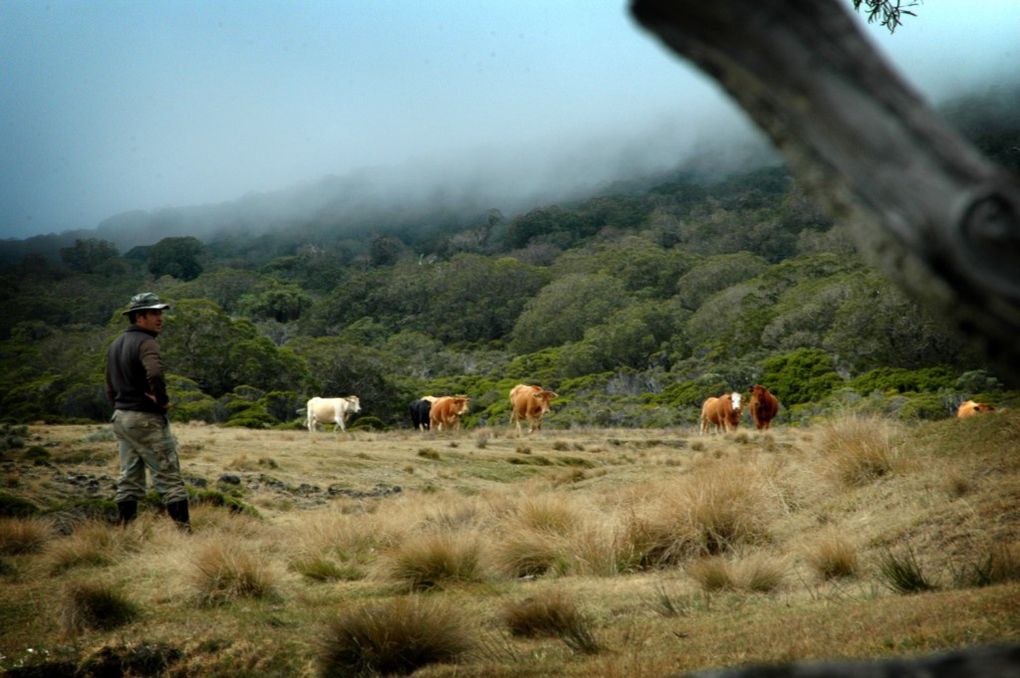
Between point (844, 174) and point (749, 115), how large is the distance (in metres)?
0.22

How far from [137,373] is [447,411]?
78.8 ft

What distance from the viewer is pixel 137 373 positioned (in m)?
10.1

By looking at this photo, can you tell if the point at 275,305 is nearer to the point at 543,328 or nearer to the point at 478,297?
the point at 478,297

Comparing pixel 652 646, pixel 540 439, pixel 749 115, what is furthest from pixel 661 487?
pixel 540 439

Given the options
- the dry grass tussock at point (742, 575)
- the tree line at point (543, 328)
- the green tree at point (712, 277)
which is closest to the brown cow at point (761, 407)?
the tree line at point (543, 328)

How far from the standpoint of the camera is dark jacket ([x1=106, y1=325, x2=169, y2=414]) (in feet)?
32.7

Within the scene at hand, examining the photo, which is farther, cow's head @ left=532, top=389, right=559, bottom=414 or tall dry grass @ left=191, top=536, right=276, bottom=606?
cow's head @ left=532, top=389, right=559, bottom=414

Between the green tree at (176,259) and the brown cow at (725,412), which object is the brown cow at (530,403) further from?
the green tree at (176,259)

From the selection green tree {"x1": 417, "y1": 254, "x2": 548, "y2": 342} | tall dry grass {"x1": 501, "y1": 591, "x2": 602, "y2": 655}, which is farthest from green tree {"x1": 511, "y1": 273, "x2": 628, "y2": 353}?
tall dry grass {"x1": 501, "y1": 591, "x2": 602, "y2": 655}

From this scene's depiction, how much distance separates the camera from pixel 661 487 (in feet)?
35.9

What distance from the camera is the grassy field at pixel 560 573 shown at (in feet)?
17.8

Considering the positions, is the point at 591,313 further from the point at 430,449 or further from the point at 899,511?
the point at 899,511

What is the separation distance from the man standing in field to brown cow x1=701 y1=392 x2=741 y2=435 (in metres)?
21.0

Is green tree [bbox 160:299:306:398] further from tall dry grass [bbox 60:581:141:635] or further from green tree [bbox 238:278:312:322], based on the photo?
green tree [bbox 238:278:312:322]
